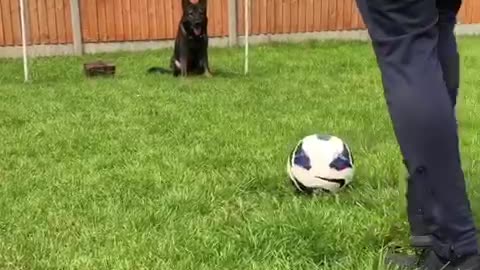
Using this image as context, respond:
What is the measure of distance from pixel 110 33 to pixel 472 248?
8612 millimetres

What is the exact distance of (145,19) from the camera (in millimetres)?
9867

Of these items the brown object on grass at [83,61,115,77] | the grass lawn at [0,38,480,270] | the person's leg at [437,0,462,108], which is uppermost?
the person's leg at [437,0,462,108]

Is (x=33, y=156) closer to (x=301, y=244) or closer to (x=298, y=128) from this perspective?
(x=298, y=128)

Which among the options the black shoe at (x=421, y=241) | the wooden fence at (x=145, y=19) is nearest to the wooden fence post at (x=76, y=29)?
the wooden fence at (x=145, y=19)

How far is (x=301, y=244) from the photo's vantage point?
2.03 m

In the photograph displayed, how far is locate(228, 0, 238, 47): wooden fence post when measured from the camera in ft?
33.6

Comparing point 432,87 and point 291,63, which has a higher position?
point 432,87

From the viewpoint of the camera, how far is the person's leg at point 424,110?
Answer: 1560mm

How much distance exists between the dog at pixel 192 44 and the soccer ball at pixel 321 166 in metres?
4.12

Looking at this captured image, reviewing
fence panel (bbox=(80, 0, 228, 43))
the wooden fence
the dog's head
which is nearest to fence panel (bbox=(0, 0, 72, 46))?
the wooden fence

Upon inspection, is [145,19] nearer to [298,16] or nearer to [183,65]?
[298,16]

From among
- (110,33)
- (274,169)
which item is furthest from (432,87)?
(110,33)

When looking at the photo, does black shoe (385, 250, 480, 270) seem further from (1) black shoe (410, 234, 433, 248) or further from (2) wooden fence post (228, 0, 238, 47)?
(2) wooden fence post (228, 0, 238, 47)

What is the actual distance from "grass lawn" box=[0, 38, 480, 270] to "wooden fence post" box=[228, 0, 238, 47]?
161 inches
